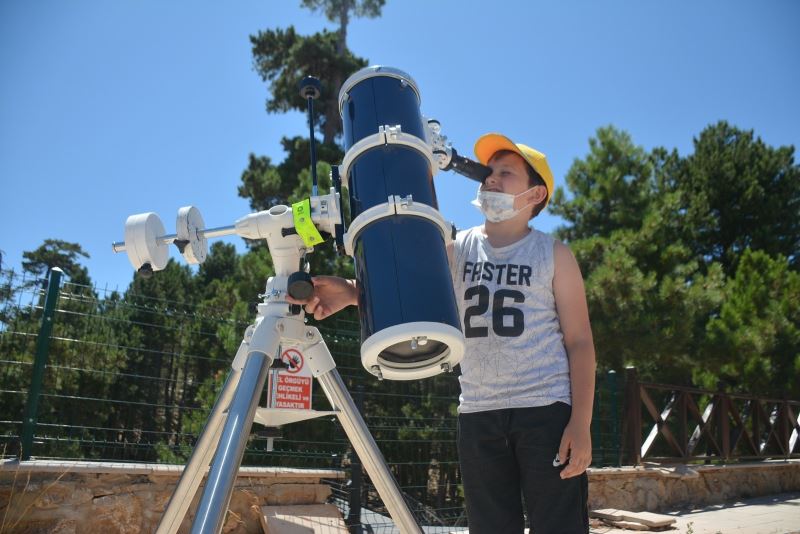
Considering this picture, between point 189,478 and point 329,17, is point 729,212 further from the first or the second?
point 189,478

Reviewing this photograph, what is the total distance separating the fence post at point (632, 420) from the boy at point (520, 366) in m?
5.45

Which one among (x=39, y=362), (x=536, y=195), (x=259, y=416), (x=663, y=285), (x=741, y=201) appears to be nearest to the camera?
(x=259, y=416)

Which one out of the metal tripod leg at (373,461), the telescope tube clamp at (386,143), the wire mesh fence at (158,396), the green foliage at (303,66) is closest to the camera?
the metal tripod leg at (373,461)

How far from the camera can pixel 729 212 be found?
2073 centimetres

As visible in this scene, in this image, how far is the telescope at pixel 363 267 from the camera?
1420 mm

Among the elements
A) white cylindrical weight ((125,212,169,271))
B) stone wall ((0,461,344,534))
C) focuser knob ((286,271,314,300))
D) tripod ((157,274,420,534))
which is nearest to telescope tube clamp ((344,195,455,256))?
focuser knob ((286,271,314,300))

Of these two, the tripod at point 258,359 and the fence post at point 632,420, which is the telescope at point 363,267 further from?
the fence post at point 632,420

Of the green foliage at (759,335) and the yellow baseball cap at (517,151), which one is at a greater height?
the green foliage at (759,335)

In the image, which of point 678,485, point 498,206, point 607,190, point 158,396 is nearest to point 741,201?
point 607,190

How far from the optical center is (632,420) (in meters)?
6.62

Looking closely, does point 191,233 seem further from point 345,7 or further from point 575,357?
point 345,7

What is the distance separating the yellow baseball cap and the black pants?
789 mm

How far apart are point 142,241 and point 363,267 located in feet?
2.56

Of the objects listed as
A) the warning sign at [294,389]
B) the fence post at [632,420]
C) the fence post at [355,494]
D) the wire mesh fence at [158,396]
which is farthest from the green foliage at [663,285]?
the warning sign at [294,389]
